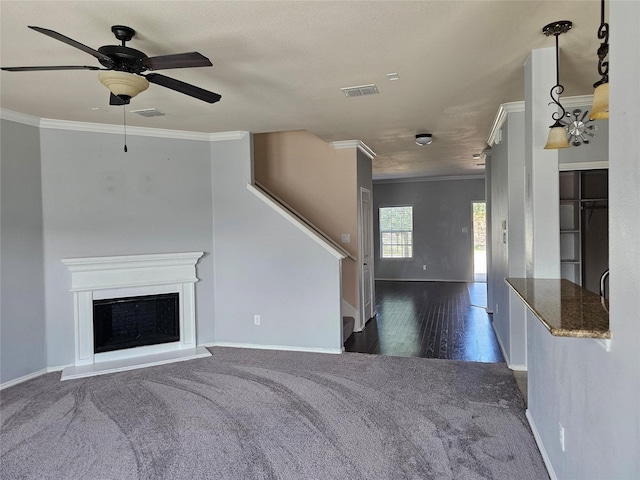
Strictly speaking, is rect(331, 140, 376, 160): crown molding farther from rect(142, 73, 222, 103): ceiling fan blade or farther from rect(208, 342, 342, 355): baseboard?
rect(142, 73, 222, 103): ceiling fan blade

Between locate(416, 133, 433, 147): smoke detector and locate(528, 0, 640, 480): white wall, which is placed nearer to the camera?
locate(528, 0, 640, 480): white wall

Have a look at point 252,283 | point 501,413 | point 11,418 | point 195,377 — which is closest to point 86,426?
point 11,418

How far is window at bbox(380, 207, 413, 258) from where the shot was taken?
10.8 m

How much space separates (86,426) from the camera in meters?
3.09

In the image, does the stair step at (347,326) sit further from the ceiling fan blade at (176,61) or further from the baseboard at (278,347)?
the ceiling fan blade at (176,61)

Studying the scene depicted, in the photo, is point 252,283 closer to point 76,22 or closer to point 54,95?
point 54,95

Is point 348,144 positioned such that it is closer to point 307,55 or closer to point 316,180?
Answer: point 316,180

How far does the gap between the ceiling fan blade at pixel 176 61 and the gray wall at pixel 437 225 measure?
29.3 feet

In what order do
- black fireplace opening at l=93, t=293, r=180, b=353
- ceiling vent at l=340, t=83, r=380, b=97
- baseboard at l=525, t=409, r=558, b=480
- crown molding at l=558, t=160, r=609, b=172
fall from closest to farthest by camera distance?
baseboard at l=525, t=409, r=558, b=480
ceiling vent at l=340, t=83, r=380, b=97
crown molding at l=558, t=160, r=609, b=172
black fireplace opening at l=93, t=293, r=180, b=353

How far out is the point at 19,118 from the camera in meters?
4.00

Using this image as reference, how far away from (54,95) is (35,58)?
2.74 ft

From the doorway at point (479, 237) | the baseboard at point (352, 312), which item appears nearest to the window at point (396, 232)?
the doorway at point (479, 237)

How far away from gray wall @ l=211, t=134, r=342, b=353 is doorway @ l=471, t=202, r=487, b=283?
20.0 feet

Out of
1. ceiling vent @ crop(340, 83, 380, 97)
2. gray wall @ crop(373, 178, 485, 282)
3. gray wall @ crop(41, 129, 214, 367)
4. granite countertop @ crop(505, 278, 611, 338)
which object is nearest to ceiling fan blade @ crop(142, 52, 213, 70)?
ceiling vent @ crop(340, 83, 380, 97)
